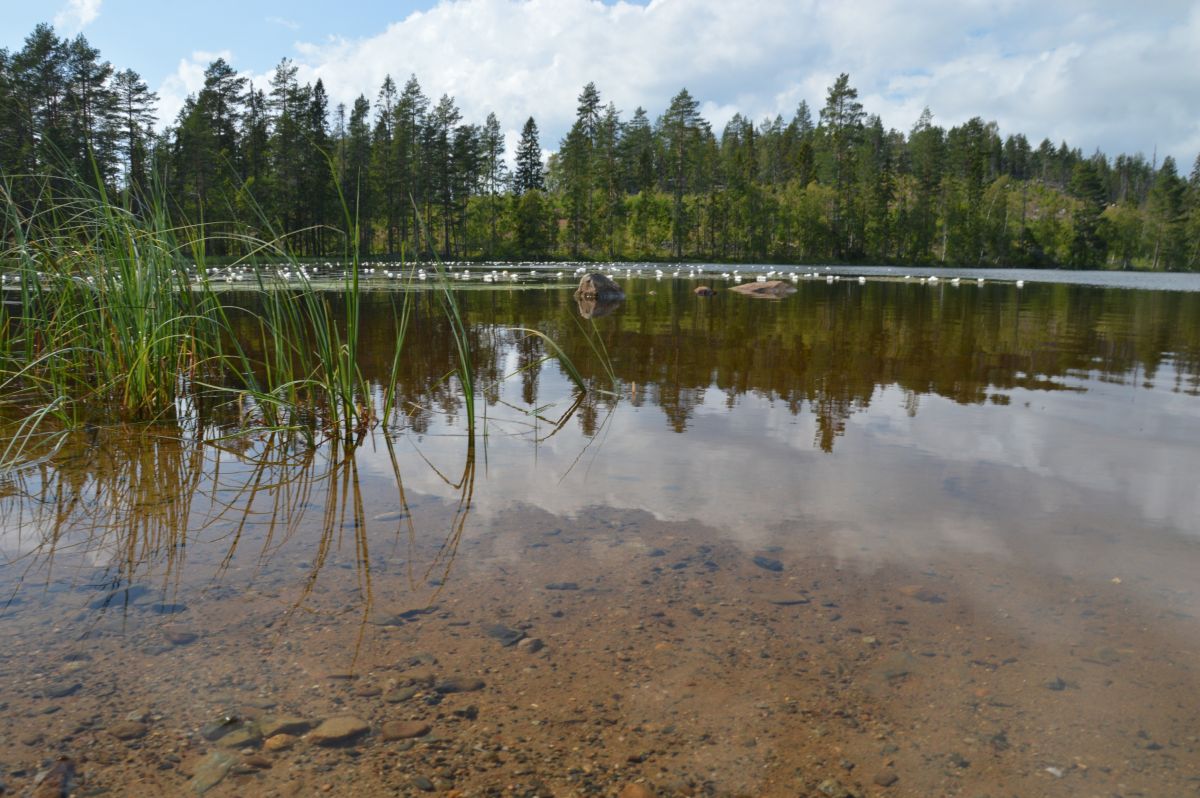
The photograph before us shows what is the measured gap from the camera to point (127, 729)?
2.00 metres

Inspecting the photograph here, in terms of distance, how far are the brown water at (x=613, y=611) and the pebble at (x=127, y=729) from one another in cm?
3

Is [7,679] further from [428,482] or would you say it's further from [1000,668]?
[1000,668]

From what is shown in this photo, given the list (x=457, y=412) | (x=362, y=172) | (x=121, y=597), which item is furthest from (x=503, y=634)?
(x=362, y=172)

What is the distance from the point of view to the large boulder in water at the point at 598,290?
18.9 meters

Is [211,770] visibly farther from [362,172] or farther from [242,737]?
[362,172]

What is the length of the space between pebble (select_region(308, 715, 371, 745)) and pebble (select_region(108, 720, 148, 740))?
1.46 feet

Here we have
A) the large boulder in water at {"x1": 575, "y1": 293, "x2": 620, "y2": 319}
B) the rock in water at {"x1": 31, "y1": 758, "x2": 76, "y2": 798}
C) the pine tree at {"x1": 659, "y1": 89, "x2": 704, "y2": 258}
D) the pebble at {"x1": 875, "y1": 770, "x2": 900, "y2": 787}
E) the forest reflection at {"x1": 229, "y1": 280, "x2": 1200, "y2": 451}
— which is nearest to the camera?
the rock in water at {"x1": 31, "y1": 758, "x2": 76, "y2": 798}

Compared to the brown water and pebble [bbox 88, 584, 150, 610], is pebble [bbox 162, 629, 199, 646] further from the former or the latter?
pebble [bbox 88, 584, 150, 610]

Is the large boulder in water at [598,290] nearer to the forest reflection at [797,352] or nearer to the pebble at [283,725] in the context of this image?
the forest reflection at [797,352]

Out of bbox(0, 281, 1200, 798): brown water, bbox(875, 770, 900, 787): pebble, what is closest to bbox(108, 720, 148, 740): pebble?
bbox(0, 281, 1200, 798): brown water

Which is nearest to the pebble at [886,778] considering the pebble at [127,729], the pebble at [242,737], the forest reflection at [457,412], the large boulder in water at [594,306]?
the pebble at [242,737]

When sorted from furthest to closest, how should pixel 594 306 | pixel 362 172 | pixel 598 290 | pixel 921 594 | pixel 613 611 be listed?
pixel 362 172, pixel 598 290, pixel 594 306, pixel 921 594, pixel 613 611

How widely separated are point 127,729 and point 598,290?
17.4 metres

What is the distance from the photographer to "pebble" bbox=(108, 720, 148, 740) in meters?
1.98
